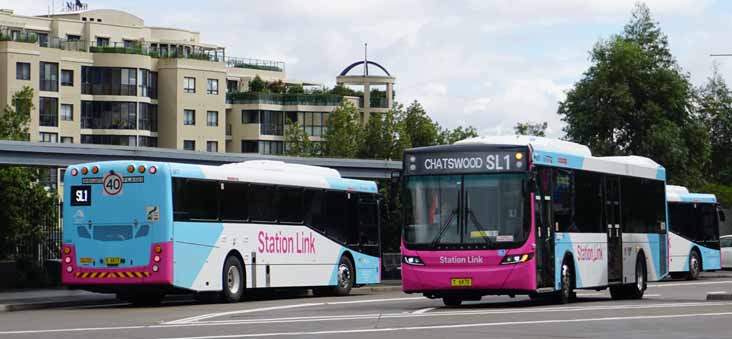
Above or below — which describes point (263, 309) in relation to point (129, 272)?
below

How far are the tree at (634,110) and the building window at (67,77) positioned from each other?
40.4 meters

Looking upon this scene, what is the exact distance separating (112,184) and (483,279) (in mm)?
8076

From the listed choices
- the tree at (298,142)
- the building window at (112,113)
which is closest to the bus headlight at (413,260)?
the tree at (298,142)

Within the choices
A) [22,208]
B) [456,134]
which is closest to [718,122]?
[456,134]

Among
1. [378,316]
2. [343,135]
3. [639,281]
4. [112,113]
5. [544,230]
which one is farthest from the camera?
[112,113]

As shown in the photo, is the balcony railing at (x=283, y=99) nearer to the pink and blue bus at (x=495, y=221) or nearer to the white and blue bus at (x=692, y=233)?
the white and blue bus at (x=692, y=233)

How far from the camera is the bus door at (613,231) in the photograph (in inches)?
1196

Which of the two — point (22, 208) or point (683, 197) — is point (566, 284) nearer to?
point (22, 208)

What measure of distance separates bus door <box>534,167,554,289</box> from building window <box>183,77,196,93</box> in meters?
82.7

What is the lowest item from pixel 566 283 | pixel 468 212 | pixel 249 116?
pixel 566 283

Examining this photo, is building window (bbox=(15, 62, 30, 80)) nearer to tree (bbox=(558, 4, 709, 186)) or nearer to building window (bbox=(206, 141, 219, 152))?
building window (bbox=(206, 141, 219, 152))

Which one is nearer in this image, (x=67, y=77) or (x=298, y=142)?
(x=298, y=142)

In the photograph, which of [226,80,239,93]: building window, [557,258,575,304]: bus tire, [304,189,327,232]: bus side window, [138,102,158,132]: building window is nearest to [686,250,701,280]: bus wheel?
[304,189,327,232]: bus side window

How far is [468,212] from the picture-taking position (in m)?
Answer: 26.8
